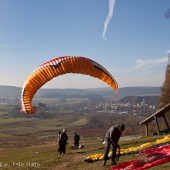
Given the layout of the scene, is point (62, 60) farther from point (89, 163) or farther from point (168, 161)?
point (168, 161)

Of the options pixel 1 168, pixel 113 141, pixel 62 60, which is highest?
pixel 62 60

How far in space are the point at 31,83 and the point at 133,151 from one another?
288 inches

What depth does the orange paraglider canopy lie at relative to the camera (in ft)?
58.1

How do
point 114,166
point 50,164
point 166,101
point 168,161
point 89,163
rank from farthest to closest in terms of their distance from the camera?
point 166,101, point 50,164, point 89,163, point 114,166, point 168,161

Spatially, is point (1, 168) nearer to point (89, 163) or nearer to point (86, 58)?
point (89, 163)

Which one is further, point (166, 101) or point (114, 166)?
point (166, 101)

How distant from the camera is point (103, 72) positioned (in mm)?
18016

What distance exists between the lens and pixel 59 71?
58.8 feet

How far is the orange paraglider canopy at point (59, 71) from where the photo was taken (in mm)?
17703

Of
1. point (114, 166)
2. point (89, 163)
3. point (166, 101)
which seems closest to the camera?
point (114, 166)

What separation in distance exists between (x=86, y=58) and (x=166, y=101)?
44578 mm

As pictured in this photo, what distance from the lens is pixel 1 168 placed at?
1802 centimetres

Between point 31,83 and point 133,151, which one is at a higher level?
point 31,83

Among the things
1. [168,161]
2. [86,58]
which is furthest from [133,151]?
[86,58]
